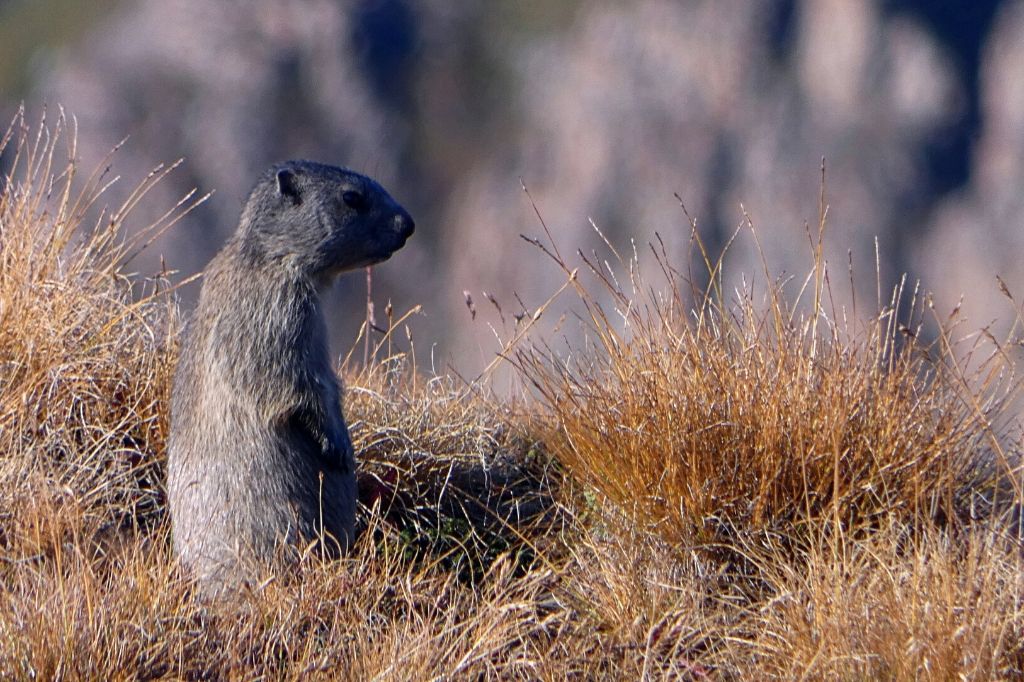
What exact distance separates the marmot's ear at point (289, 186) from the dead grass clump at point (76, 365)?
1.03 m

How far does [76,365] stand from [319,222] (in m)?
1.23

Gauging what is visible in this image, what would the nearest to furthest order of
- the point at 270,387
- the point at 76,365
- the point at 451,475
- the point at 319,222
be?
the point at 270,387 → the point at 319,222 → the point at 76,365 → the point at 451,475

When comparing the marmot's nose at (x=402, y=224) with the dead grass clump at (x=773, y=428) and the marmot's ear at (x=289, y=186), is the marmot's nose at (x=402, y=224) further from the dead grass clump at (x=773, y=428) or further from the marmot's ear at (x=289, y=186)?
the dead grass clump at (x=773, y=428)

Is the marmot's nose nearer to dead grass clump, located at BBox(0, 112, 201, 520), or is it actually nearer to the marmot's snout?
the marmot's snout

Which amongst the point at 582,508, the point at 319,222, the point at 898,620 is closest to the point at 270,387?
the point at 319,222

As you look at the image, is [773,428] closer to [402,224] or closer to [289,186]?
[402,224]

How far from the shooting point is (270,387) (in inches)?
164

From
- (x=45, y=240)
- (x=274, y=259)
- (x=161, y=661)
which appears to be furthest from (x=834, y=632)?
(x=45, y=240)

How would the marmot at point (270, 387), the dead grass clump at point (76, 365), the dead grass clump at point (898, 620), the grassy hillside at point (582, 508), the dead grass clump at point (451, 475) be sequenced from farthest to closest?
1. the dead grass clump at point (451, 475)
2. the dead grass clump at point (76, 365)
3. the marmot at point (270, 387)
4. the grassy hillside at point (582, 508)
5. the dead grass clump at point (898, 620)

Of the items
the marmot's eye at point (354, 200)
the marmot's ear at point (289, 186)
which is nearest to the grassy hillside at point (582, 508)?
the marmot's eye at point (354, 200)

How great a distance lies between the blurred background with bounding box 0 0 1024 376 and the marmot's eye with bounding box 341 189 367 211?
29.6 metres

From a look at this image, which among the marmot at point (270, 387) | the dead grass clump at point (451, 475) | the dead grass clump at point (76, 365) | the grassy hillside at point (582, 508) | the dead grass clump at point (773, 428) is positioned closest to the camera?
the grassy hillside at point (582, 508)

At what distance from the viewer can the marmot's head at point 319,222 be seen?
434cm

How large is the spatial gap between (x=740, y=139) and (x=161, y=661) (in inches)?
1652
